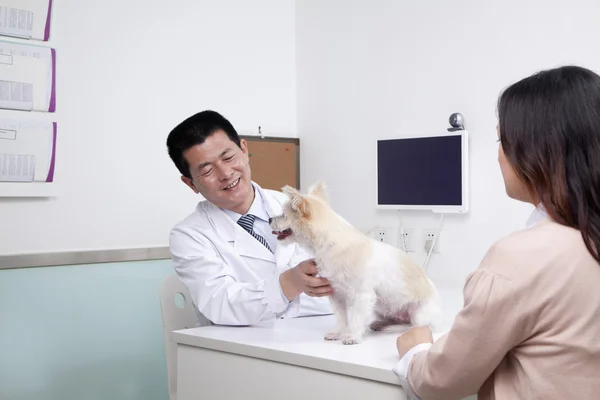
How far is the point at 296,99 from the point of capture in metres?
3.43

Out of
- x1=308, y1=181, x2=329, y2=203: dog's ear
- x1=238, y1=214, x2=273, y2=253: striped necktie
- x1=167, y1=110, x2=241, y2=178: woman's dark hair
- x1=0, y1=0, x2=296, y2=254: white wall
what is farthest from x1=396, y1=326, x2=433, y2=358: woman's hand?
x1=0, y1=0, x2=296, y2=254: white wall

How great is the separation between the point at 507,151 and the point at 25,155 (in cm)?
192

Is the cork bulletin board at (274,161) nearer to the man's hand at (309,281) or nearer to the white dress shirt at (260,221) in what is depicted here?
the white dress shirt at (260,221)

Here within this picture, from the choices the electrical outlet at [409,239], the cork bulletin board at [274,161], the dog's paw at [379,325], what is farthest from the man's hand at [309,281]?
the cork bulletin board at [274,161]

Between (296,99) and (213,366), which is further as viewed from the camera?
(296,99)

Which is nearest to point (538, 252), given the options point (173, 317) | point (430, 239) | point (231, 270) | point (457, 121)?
point (231, 270)

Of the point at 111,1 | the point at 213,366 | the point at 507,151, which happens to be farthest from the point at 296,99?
the point at 507,151

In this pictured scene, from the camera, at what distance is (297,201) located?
55.7 inches

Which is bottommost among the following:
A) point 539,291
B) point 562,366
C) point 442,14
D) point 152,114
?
point 562,366

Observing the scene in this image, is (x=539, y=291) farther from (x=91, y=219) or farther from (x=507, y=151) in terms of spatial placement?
(x=91, y=219)

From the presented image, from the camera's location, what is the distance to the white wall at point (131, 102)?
8.18 feet

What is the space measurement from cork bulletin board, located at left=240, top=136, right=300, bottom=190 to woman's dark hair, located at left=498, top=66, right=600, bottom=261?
2.22m

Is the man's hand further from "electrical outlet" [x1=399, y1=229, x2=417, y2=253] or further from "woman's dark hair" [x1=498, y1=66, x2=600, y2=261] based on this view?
"electrical outlet" [x1=399, y1=229, x2=417, y2=253]

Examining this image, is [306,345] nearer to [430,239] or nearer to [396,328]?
[396,328]
